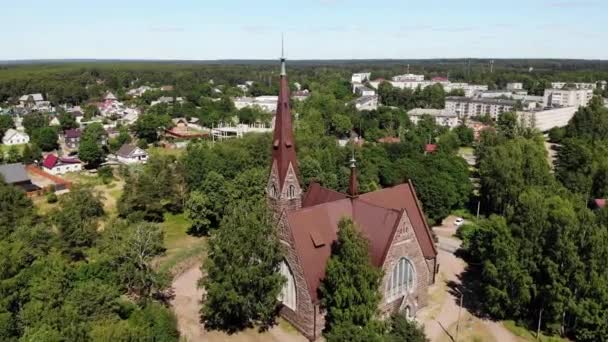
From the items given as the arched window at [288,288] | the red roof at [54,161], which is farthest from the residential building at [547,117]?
the red roof at [54,161]

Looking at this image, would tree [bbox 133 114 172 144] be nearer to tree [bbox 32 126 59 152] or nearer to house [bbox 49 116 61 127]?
tree [bbox 32 126 59 152]

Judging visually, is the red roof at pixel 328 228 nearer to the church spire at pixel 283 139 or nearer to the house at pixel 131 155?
the church spire at pixel 283 139

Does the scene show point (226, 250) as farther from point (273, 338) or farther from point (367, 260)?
point (367, 260)

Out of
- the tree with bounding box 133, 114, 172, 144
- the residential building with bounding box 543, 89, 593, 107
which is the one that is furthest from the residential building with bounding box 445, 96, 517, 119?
the tree with bounding box 133, 114, 172, 144

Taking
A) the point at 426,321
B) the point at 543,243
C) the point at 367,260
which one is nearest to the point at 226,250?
the point at 367,260

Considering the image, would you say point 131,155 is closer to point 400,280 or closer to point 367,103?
point 400,280

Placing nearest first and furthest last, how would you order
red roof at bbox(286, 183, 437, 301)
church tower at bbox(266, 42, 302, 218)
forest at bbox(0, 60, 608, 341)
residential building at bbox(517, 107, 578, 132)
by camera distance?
forest at bbox(0, 60, 608, 341), red roof at bbox(286, 183, 437, 301), church tower at bbox(266, 42, 302, 218), residential building at bbox(517, 107, 578, 132)

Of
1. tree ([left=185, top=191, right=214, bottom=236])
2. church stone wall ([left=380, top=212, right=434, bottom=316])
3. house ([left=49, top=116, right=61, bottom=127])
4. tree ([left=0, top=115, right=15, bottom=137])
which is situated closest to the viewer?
church stone wall ([left=380, top=212, right=434, bottom=316])
